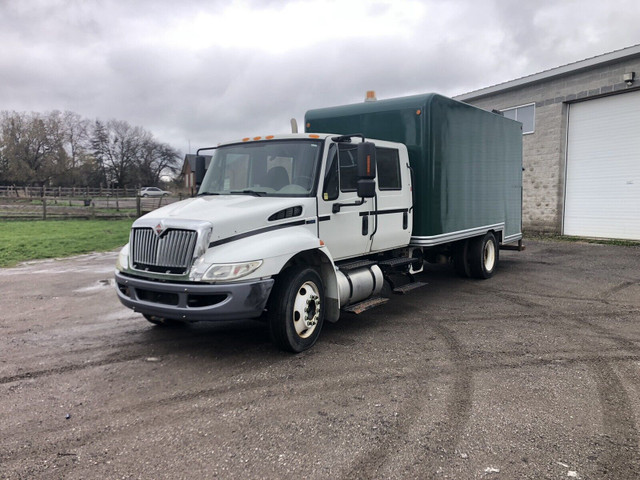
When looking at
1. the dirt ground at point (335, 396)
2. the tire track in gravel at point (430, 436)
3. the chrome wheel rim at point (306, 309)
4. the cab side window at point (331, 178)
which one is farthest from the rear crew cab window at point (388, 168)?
the tire track in gravel at point (430, 436)

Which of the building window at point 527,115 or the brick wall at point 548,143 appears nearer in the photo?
the brick wall at point 548,143

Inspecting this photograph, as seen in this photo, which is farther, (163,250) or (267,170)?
(267,170)

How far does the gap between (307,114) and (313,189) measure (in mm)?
3314

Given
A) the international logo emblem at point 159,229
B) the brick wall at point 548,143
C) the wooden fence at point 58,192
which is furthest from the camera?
the wooden fence at point 58,192

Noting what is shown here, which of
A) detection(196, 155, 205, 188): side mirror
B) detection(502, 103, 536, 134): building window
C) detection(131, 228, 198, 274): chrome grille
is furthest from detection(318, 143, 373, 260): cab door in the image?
detection(502, 103, 536, 134): building window

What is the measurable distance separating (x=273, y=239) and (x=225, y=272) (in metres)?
0.65

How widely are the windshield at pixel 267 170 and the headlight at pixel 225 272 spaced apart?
4.06ft

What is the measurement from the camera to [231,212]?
4.99m

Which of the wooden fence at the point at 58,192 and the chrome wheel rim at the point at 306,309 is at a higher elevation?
the wooden fence at the point at 58,192

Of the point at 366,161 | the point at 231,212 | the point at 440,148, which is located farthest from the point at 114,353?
the point at 440,148

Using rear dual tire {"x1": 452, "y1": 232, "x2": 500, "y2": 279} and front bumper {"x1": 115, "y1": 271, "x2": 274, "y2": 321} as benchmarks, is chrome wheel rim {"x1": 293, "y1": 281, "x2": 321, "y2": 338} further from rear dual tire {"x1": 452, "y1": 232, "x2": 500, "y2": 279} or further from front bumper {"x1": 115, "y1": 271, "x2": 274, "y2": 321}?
rear dual tire {"x1": 452, "y1": 232, "x2": 500, "y2": 279}

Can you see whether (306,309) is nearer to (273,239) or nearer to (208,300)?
(273,239)

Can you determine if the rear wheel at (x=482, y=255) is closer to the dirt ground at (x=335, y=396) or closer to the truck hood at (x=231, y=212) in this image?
the dirt ground at (x=335, y=396)

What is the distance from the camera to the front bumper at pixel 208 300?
15.1 feet
